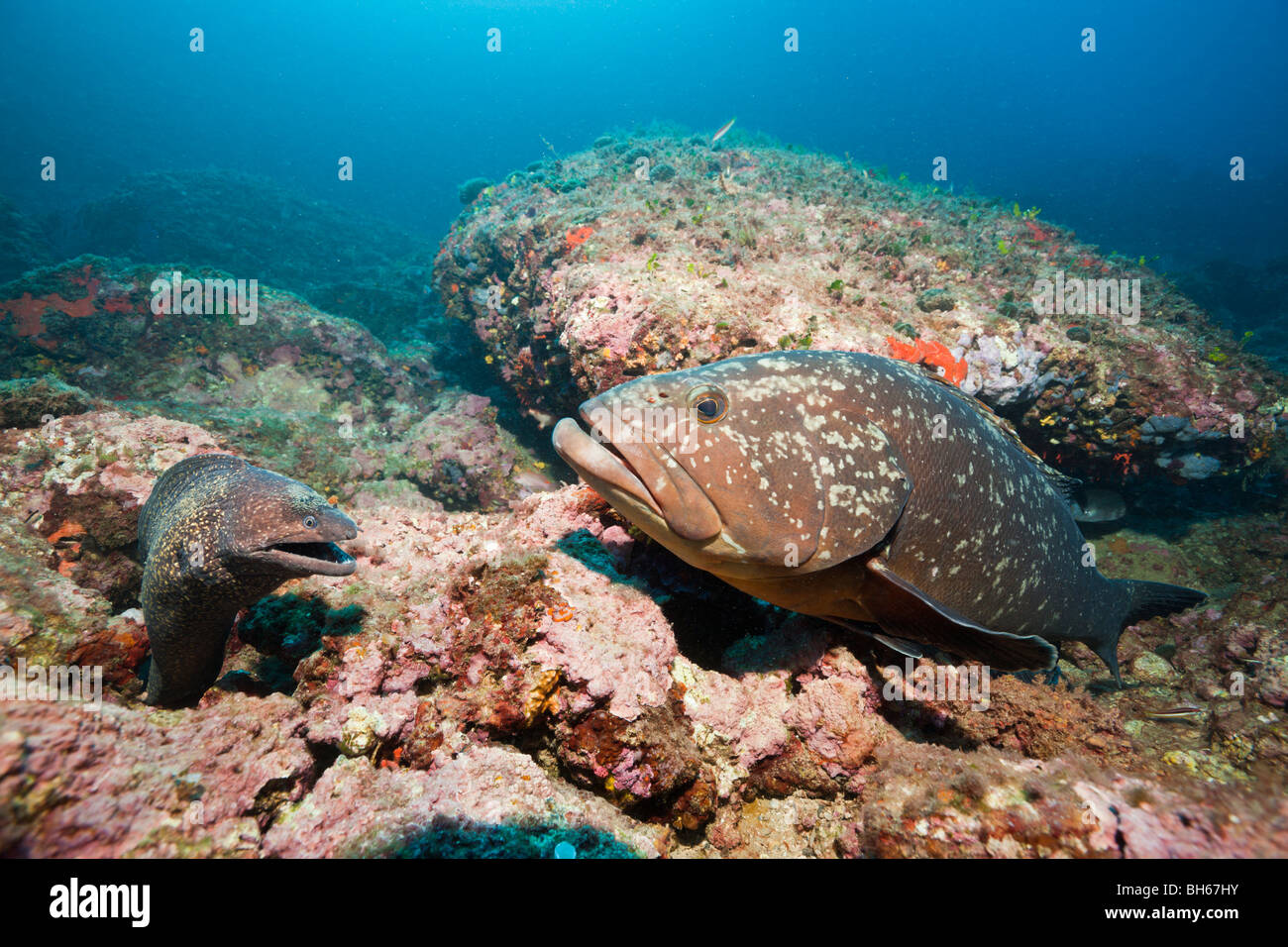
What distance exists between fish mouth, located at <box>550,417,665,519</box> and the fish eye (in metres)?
0.46

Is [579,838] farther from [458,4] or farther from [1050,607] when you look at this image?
[458,4]

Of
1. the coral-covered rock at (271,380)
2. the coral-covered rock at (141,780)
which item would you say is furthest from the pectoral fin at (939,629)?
the coral-covered rock at (271,380)

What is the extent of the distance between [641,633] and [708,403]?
140 centimetres

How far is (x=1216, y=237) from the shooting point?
109 feet

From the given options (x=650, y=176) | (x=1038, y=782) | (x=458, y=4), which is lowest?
(x=1038, y=782)

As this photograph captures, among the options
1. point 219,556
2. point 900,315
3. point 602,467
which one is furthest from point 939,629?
point 900,315

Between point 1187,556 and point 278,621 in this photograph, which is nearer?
point 278,621

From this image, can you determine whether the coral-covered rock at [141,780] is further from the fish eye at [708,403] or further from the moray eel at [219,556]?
the fish eye at [708,403]

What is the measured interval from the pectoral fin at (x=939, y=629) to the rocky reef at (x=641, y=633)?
45 centimetres

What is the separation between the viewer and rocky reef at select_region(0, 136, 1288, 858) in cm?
191

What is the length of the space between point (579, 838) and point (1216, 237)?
5409 cm

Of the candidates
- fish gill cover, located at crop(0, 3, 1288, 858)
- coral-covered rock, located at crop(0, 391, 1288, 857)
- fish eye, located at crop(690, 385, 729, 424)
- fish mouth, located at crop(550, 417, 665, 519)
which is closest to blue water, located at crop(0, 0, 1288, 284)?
fish gill cover, located at crop(0, 3, 1288, 858)
